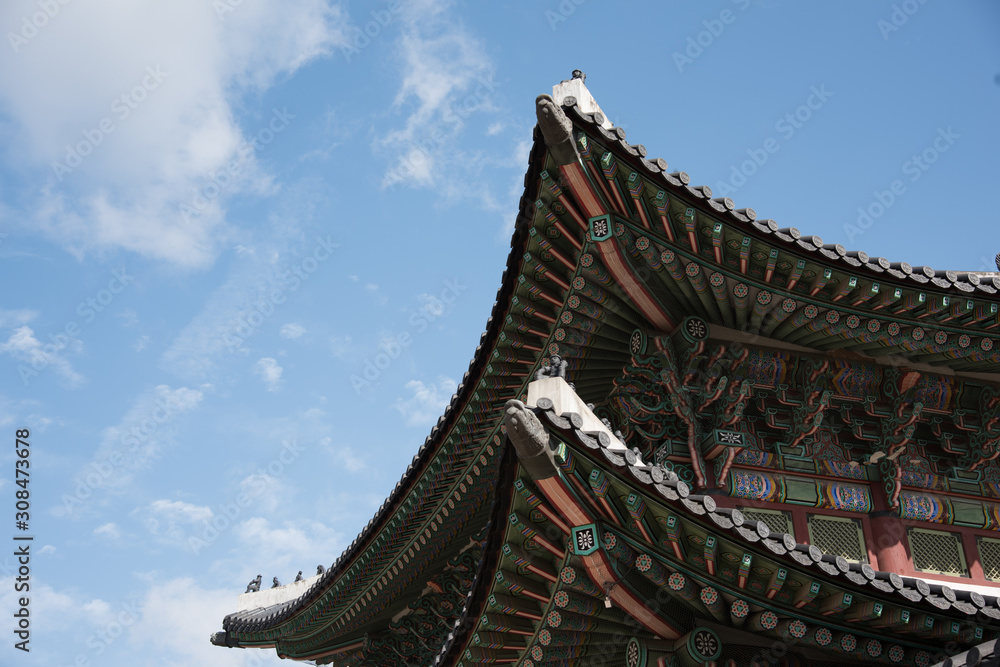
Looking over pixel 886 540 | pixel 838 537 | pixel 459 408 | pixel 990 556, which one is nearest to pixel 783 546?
pixel 838 537

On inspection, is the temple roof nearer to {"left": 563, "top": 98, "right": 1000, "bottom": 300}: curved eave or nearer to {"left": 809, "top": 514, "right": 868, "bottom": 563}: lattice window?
{"left": 563, "top": 98, "right": 1000, "bottom": 300}: curved eave

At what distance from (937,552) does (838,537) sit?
1.24 meters

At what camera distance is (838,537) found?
32.2 feet

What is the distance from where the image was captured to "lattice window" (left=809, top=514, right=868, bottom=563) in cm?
974

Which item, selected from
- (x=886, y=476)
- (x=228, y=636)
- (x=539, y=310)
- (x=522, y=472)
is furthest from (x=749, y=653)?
(x=228, y=636)

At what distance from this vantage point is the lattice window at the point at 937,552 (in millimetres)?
9875

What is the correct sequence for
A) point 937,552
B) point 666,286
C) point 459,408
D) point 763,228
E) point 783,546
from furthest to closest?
point 459,408 < point 937,552 < point 666,286 < point 763,228 < point 783,546

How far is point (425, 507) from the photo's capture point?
517 inches

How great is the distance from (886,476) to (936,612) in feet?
11.0

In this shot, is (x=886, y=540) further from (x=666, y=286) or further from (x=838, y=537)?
(x=666, y=286)

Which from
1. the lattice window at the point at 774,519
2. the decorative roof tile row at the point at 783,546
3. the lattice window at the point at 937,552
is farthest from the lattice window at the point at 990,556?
the decorative roof tile row at the point at 783,546

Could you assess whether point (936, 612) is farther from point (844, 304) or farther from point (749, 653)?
point (844, 304)

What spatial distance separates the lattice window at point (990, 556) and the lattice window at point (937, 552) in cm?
27

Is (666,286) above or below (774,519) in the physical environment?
above
